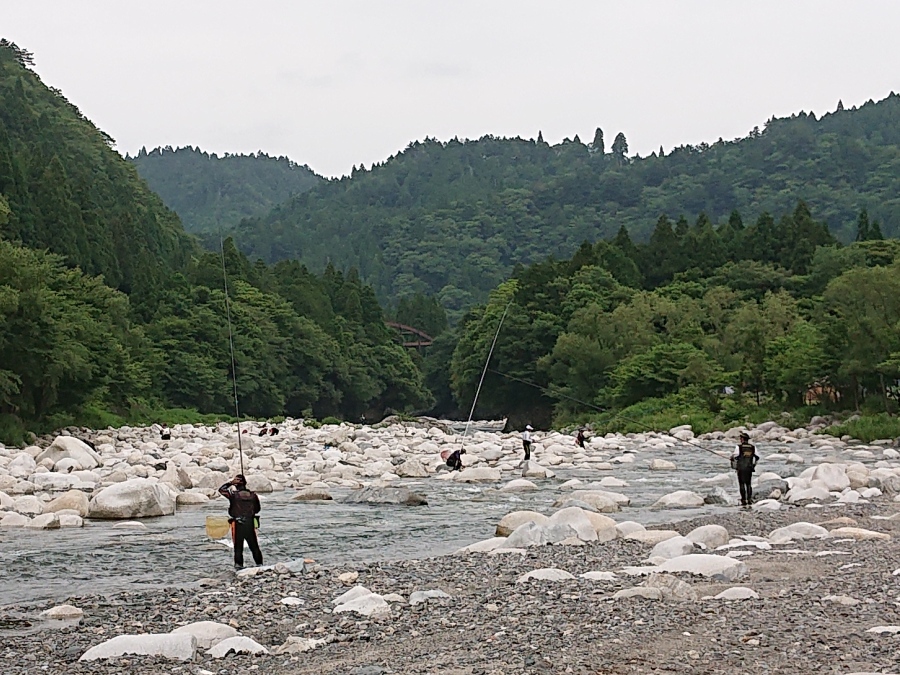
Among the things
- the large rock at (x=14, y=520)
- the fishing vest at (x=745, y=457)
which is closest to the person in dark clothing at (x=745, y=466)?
the fishing vest at (x=745, y=457)

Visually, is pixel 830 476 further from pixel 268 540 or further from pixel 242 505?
pixel 242 505

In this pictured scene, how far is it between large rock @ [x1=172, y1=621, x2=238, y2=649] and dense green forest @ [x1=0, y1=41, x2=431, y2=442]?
16.7 metres

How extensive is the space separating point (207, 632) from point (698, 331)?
46.2 metres

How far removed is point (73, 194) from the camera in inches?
2576

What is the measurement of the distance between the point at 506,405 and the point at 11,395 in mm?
33718

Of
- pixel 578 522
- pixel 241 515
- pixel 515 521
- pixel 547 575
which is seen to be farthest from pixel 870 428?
pixel 241 515

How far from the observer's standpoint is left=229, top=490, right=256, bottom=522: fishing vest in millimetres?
9992

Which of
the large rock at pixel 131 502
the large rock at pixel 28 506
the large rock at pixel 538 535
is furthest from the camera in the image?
the large rock at pixel 28 506

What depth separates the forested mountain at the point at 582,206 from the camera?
12456cm

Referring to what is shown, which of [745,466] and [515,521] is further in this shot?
[745,466]

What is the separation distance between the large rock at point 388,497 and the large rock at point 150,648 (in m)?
9.62

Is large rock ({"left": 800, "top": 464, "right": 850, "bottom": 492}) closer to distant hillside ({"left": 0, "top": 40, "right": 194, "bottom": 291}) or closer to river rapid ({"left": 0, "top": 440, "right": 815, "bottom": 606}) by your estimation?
river rapid ({"left": 0, "top": 440, "right": 815, "bottom": 606})

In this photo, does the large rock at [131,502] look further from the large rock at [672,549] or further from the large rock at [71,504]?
the large rock at [672,549]

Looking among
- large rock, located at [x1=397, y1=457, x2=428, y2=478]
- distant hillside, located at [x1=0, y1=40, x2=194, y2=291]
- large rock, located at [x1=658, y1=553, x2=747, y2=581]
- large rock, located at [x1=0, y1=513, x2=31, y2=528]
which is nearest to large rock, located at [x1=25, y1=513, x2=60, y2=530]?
large rock, located at [x1=0, y1=513, x2=31, y2=528]
